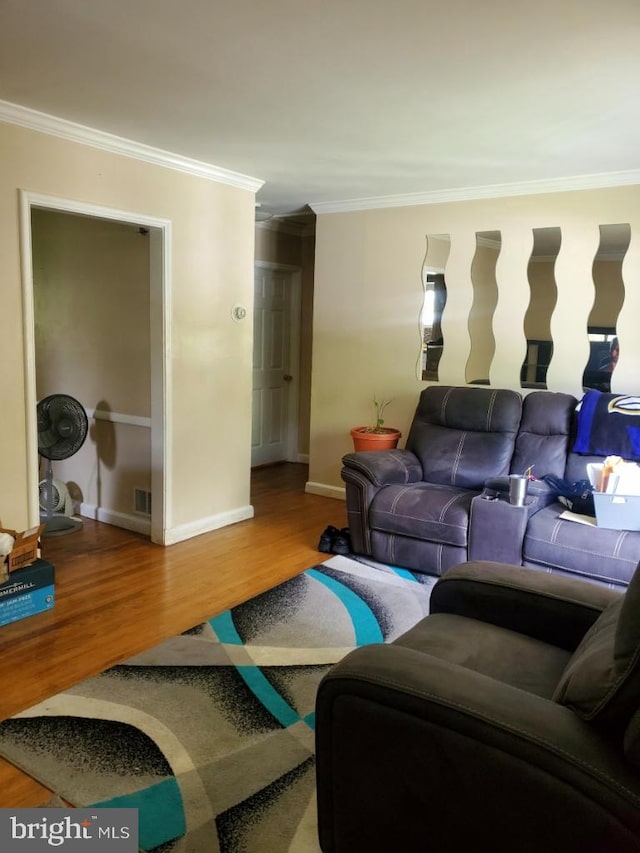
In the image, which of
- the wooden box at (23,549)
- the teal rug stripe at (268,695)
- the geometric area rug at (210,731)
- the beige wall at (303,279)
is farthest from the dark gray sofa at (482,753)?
the beige wall at (303,279)

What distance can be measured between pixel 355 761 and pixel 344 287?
4.16 m

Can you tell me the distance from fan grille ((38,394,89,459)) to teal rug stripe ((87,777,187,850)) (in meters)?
2.65

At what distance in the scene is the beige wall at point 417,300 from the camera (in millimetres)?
4102

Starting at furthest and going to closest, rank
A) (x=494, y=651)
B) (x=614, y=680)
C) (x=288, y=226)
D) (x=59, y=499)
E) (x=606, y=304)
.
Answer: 1. (x=288, y=226)
2. (x=59, y=499)
3. (x=606, y=304)
4. (x=494, y=651)
5. (x=614, y=680)

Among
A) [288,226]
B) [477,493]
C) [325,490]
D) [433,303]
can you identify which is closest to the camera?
[477,493]

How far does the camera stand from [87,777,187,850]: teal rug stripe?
1.78 m

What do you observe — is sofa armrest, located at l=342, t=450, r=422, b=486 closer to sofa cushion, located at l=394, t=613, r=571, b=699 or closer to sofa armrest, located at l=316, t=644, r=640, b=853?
sofa cushion, located at l=394, t=613, r=571, b=699

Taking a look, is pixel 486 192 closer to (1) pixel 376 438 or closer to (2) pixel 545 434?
(2) pixel 545 434

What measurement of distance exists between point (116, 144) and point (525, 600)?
10.1 ft

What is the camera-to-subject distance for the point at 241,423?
466 centimetres

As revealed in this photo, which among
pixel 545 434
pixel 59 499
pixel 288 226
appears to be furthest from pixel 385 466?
pixel 288 226

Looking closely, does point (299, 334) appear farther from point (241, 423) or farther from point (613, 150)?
point (613, 150)

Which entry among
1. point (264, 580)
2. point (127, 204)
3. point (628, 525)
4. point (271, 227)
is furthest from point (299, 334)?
point (628, 525)

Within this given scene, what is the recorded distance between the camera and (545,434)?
13.1 ft
